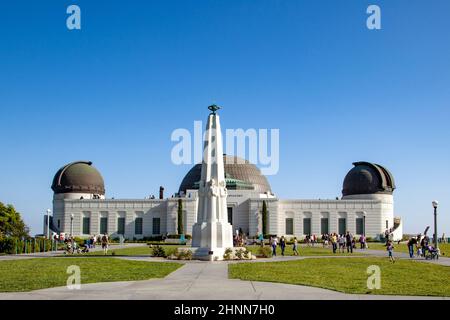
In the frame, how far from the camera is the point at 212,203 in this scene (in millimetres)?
30844

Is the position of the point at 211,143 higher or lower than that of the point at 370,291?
higher

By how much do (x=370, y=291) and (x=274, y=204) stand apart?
184ft

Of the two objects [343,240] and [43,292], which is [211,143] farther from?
[43,292]

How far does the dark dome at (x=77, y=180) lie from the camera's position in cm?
7562

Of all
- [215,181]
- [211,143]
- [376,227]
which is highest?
[211,143]

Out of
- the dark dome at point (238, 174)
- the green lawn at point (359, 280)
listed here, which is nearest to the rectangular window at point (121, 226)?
the dark dome at point (238, 174)

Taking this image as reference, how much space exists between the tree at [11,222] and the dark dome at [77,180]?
20488mm

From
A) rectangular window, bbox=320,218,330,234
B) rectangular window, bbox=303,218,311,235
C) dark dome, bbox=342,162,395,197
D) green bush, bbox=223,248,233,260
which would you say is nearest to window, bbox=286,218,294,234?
rectangular window, bbox=303,218,311,235

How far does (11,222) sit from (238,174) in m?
39.3

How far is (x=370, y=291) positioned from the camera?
1390 centimetres

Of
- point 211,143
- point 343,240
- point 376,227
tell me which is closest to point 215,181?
point 211,143
